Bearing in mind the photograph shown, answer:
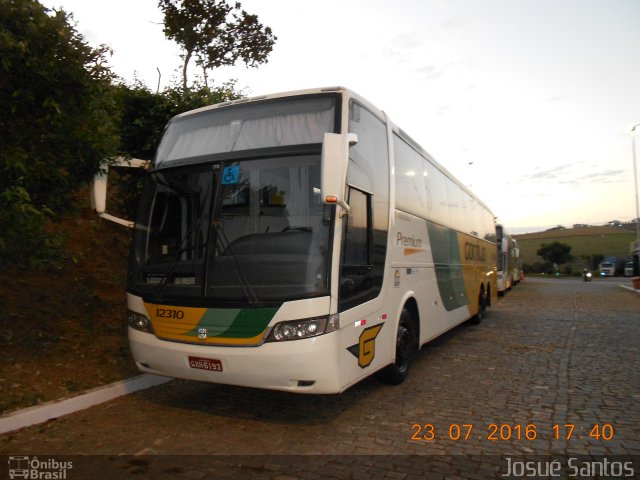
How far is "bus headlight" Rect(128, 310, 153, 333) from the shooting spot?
17.1ft

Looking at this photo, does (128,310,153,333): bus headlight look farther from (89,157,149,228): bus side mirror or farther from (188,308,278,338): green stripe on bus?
(89,157,149,228): bus side mirror

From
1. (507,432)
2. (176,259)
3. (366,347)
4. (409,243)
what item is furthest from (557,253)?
(176,259)

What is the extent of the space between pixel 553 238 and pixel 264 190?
133 meters

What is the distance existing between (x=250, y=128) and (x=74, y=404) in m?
3.74

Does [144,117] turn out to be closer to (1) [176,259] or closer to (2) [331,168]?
(1) [176,259]

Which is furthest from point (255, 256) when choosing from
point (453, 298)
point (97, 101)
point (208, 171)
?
point (453, 298)

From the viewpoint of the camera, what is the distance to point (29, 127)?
518 centimetres

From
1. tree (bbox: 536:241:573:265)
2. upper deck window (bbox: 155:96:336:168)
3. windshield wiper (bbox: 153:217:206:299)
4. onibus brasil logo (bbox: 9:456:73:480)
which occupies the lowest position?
onibus brasil logo (bbox: 9:456:73:480)

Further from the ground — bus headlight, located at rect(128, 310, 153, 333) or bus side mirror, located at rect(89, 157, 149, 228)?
bus side mirror, located at rect(89, 157, 149, 228)

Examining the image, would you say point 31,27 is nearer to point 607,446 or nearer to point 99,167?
point 99,167

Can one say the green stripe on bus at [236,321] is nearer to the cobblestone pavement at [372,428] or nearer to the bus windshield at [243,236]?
the bus windshield at [243,236]

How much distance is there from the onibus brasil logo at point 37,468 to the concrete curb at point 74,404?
76 cm

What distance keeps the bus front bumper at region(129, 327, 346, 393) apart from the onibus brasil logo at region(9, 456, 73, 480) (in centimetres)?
138

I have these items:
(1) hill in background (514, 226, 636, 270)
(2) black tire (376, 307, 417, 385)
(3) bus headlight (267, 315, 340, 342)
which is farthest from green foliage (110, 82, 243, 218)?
(1) hill in background (514, 226, 636, 270)
